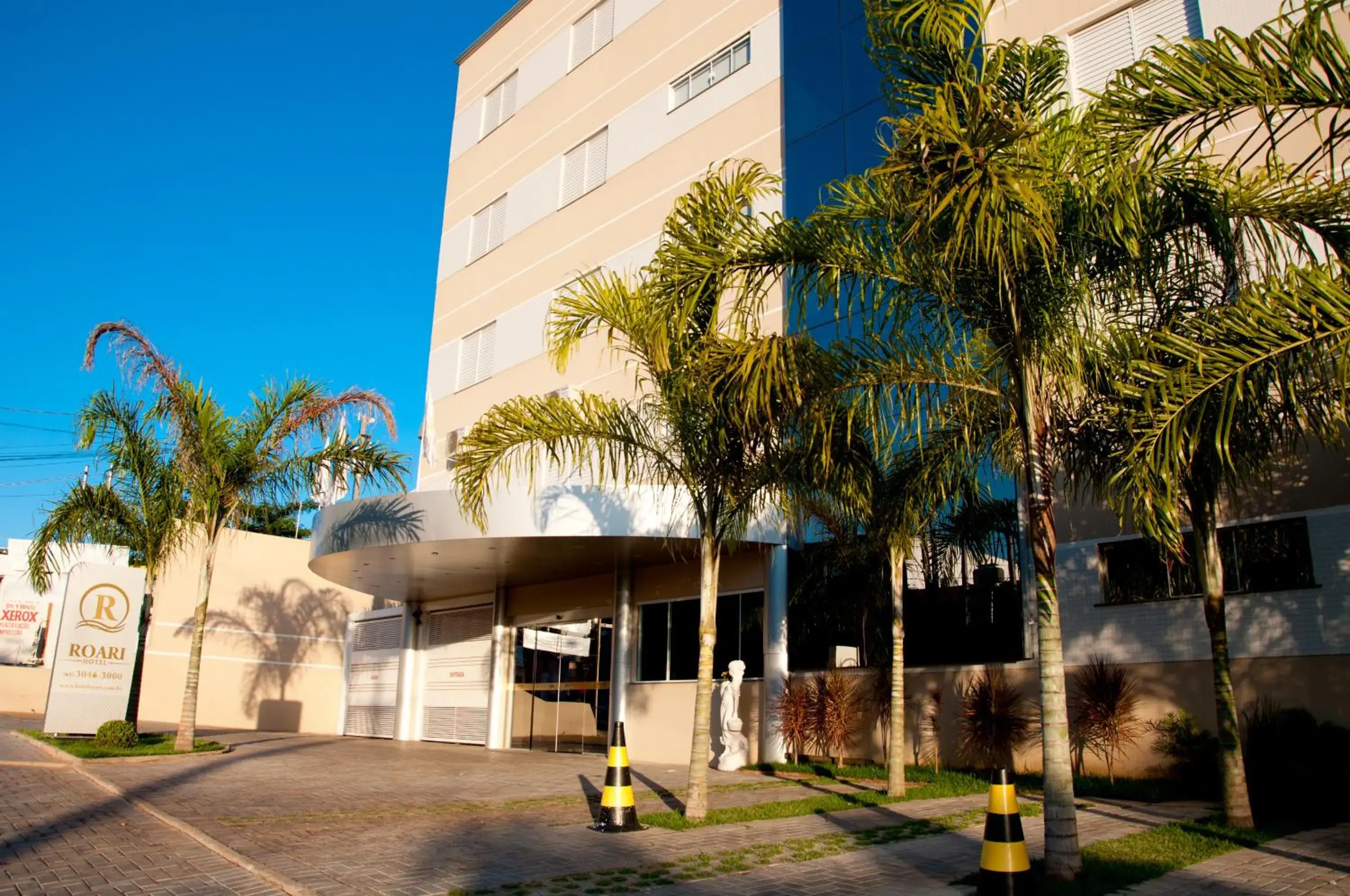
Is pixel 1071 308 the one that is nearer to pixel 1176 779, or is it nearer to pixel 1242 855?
pixel 1242 855

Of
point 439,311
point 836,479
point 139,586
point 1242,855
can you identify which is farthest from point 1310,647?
point 439,311

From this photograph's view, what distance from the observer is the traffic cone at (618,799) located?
30.2ft

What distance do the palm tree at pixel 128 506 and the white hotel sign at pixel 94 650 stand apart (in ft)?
0.83

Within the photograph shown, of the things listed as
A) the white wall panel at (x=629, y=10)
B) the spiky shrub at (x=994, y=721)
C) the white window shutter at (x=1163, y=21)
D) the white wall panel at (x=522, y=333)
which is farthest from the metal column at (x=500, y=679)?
the white window shutter at (x=1163, y=21)

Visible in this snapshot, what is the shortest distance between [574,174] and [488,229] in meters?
4.14

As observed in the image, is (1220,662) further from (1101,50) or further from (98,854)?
(1101,50)

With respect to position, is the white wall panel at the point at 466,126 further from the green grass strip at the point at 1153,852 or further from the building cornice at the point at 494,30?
the green grass strip at the point at 1153,852

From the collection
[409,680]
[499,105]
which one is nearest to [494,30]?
[499,105]

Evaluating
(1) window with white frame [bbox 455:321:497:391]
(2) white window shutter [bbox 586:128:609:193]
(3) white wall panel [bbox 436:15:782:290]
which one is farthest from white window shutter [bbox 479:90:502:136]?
(1) window with white frame [bbox 455:321:497:391]

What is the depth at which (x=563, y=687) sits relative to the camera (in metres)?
22.3

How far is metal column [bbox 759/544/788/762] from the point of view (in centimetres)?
1723

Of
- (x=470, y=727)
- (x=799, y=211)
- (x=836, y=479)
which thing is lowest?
(x=470, y=727)

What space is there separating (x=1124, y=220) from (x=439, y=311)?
2570 cm

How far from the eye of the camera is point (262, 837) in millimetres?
8734
